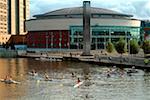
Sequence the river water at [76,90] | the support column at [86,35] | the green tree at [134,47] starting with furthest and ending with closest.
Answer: the support column at [86,35] < the green tree at [134,47] < the river water at [76,90]

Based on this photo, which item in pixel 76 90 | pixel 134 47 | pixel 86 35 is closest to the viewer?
pixel 76 90

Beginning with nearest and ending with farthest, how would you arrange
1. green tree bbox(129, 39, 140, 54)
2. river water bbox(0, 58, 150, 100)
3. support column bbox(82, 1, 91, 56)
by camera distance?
1. river water bbox(0, 58, 150, 100)
2. green tree bbox(129, 39, 140, 54)
3. support column bbox(82, 1, 91, 56)

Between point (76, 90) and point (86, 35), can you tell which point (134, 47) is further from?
point (76, 90)

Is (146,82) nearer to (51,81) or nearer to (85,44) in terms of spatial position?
(51,81)

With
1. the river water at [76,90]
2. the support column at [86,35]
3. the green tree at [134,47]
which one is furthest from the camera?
the support column at [86,35]

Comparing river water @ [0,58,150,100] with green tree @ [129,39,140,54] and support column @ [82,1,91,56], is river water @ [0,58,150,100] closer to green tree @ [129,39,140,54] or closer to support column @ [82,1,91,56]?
green tree @ [129,39,140,54]

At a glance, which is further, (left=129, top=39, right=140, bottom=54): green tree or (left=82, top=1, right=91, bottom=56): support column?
(left=82, top=1, right=91, bottom=56): support column

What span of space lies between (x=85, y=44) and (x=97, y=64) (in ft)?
114

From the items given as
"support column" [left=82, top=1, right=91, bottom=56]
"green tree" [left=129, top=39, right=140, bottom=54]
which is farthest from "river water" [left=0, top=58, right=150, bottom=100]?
"support column" [left=82, top=1, right=91, bottom=56]

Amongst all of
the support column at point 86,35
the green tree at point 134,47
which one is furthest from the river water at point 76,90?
the support column at point 86,35

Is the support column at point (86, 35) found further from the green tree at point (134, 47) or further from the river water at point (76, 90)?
the river water at point (76, 90)

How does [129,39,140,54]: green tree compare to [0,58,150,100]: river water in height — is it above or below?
above

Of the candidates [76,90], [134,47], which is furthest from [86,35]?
[76,90]

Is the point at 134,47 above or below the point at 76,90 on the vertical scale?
above
